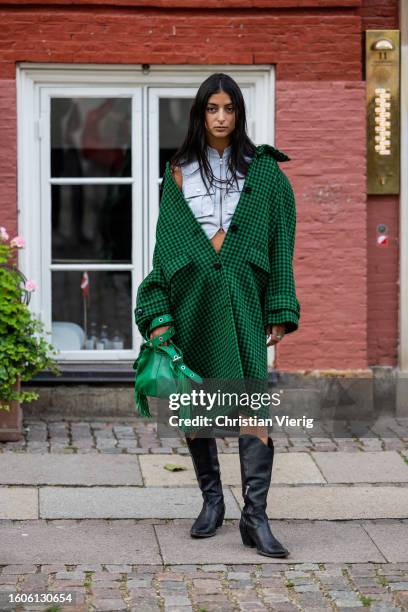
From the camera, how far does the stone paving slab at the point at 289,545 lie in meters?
5.21

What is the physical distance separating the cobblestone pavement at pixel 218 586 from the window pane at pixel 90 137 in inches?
164

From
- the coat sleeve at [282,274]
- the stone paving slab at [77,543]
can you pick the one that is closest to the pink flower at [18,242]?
the stone paving slab at [77,543]

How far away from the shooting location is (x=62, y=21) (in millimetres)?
8195

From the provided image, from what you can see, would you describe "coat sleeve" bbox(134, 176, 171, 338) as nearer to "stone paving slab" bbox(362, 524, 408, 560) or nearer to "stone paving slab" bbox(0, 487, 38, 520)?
"stone paving slab" bbox(0, 487, 38, 520)

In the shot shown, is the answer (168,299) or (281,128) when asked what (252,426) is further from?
(281,128)

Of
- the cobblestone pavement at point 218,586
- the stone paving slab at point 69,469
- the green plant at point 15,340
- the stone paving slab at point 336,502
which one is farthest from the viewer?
the green plant at point 15,340

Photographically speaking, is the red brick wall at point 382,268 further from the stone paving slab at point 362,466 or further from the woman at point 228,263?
the woman at point 228,263

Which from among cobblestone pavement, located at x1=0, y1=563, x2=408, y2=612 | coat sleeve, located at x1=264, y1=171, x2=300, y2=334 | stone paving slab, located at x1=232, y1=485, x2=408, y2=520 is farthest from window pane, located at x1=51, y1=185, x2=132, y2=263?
cobblestone pavement, located at x1=0, y1=563, x2=408, y2=612

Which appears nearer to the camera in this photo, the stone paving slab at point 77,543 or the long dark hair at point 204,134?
the stone paving slab at point 77,543

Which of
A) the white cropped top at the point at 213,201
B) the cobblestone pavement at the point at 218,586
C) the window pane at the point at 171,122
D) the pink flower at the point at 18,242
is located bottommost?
the cobblestone pavement at the point at 218,586

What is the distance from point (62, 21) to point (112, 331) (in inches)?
87.6

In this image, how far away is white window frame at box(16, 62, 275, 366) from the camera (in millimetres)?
8352

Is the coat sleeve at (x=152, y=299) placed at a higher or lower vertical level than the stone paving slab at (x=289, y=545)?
higher

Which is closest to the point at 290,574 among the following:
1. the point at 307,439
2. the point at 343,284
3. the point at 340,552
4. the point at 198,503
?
the point at 340,552
